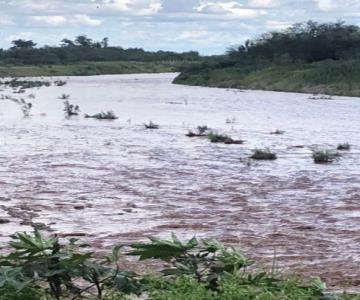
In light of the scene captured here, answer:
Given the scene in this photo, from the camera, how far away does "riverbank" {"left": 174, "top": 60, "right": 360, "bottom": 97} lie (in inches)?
2667

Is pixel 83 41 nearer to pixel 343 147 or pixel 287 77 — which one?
pixel 287 77

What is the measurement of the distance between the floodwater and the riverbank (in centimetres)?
3223

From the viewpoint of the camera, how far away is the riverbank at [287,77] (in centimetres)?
6775

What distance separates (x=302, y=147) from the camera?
86.2 ft

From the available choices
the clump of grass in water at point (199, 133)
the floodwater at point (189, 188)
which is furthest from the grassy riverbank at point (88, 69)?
the floodwater at point (189, 188)

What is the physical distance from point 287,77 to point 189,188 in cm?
5955

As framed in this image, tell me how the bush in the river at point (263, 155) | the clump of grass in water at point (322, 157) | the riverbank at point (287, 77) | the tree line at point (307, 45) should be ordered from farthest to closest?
1. the tree line at point (307, 45)
2. the riverbank at point (287, 77)
3. the bush in the river at point (263, 155)
4. the clump of grass in water at point (322, 157)

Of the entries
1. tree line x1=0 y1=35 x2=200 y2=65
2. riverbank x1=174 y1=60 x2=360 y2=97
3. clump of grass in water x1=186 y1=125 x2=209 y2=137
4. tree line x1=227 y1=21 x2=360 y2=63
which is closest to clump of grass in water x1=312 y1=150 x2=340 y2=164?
clump of grass in water x1=186 y1=125 x2=209 y2=137

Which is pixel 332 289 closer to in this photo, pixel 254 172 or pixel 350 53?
pixel 254 172

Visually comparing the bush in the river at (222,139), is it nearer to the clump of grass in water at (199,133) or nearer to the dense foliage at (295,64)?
the clump of grass in water at (199,133)

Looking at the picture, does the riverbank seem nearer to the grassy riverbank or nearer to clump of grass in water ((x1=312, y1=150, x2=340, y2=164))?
the grassy riverbank

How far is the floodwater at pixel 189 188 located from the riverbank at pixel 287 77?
106 ft

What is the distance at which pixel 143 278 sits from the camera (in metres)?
6.20

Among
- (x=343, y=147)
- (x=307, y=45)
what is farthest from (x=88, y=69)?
(x=343, y=147)
